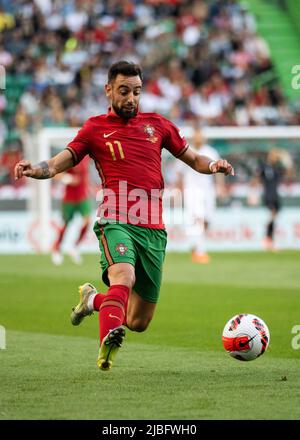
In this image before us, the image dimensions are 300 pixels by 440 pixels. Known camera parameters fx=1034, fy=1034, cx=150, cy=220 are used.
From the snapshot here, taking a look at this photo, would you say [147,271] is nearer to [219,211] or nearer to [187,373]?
[187,373]

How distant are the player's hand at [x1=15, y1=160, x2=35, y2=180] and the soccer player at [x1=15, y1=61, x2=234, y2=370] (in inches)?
1.9

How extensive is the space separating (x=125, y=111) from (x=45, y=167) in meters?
0.78

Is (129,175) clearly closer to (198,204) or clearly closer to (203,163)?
(203,163)

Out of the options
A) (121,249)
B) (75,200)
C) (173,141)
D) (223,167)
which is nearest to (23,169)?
(121,249)

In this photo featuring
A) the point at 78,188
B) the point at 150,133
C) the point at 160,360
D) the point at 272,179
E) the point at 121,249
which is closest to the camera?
the point at 121,249

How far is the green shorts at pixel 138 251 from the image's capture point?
297 inches

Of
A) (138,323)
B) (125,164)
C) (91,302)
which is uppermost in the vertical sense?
(125,164)

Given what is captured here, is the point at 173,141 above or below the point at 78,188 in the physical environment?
below

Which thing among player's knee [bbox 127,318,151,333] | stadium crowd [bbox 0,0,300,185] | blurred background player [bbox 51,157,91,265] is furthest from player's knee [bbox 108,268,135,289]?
stadium crowd [bbox 0,0,300,185]

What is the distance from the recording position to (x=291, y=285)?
15102 mm

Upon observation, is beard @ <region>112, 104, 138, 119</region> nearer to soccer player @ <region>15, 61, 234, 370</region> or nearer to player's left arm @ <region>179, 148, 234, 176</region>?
soccer player @ <region>15, 61, 234, 370</region>

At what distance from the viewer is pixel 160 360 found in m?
8.45

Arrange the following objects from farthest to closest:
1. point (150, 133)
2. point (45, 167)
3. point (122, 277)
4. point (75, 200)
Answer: point (75, 200) < point (150, 133) < point (45, 167) < point (122, 277)

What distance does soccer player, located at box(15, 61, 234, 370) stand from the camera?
25.3ft
